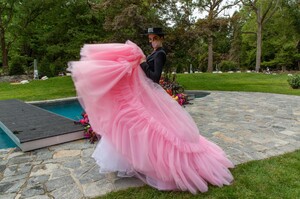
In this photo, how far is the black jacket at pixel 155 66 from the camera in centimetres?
258

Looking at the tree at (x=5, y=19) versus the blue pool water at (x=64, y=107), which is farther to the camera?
the tree at (x=5, y=19)

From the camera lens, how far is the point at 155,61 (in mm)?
2617

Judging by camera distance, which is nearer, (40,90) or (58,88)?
(40,90)

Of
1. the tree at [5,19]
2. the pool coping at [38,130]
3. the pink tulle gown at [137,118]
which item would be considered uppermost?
the tree at [5,19]

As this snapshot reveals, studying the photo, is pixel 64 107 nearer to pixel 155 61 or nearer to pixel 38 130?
pixel 38 130

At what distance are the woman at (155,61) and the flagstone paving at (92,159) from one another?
1.21m

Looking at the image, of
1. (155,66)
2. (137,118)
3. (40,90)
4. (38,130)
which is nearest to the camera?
(137,118)

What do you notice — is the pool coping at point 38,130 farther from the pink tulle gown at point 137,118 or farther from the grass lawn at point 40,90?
the grass lawn at point 40,90

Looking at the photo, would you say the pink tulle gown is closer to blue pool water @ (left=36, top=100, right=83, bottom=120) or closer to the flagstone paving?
the flagstone paving

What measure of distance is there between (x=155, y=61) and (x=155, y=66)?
5cm

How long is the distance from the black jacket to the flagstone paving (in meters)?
1.19

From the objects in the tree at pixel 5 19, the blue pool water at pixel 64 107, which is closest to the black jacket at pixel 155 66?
the blue pool water at pixel 64 107

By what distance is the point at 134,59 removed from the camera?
2539 mm

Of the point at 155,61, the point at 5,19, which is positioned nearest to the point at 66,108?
the point at 155,61
